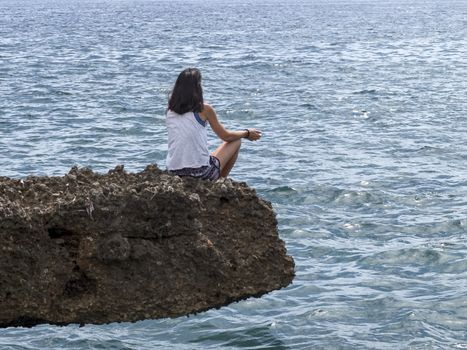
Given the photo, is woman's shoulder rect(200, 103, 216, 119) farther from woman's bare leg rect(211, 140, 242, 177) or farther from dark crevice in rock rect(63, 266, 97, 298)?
dark crevice in rock rect(63, 266, 97, 298)

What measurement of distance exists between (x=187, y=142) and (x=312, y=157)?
12.1 meters

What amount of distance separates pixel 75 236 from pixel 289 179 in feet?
38.0

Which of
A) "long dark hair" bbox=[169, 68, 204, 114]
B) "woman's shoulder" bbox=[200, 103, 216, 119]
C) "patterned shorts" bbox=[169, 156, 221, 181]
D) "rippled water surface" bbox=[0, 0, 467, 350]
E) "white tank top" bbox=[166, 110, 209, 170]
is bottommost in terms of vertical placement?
"rippled water surface" bbox=[0, 0, 467, 350]

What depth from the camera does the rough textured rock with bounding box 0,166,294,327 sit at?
8.56 metres

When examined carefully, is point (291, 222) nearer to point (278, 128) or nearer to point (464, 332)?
point (464, 332)

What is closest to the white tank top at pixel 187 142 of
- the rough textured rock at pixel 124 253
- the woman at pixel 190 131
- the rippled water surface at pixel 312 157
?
the woman at pixel 190 131

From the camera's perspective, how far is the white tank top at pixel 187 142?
10.5 metres

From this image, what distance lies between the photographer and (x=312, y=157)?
22.5 m

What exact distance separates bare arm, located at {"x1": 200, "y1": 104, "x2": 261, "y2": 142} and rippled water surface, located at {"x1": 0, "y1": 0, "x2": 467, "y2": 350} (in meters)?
2.30

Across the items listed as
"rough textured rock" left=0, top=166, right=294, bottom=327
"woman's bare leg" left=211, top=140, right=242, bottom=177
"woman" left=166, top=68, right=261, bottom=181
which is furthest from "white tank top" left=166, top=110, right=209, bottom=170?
"rough textured rock" left=0, top=166, right=294, bottom=327

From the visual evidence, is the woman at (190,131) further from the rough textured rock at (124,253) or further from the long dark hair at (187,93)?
the rough textured rock at (124,253)

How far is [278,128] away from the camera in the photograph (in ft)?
87.4

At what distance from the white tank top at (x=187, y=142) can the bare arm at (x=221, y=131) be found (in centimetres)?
8

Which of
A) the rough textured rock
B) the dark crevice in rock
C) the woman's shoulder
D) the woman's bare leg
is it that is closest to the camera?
the rough textured rock
